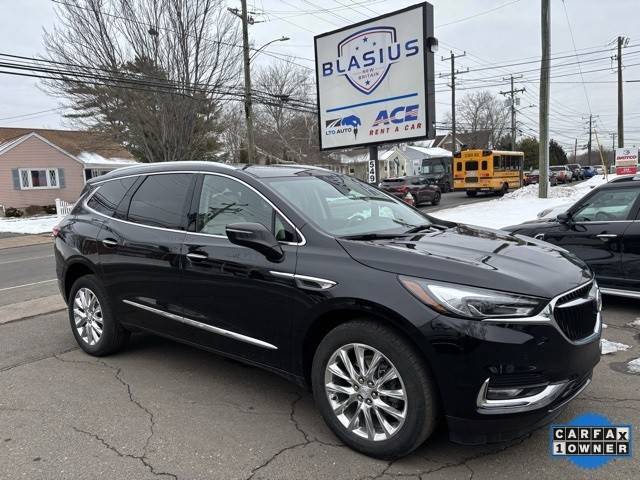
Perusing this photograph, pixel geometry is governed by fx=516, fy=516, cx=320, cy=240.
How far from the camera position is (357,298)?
2910 mm

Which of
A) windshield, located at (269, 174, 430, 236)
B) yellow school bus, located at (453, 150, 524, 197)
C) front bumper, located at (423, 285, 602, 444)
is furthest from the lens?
yellow school bus, located at (453, 150, 524, 197)

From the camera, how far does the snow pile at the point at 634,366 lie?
13.7ft

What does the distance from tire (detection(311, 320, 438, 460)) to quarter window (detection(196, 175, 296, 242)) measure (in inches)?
32.4

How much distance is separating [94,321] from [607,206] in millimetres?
5672

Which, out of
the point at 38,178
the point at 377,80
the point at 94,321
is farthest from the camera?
the point at 38,178

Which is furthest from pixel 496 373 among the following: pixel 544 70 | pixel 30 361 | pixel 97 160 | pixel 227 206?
pixel 97 160

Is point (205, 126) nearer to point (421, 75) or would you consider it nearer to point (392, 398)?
point (421, 75)

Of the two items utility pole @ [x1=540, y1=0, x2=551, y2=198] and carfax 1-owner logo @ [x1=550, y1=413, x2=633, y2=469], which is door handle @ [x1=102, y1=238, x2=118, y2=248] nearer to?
carfax 1-owner logo @ [x1=550, y1=413, x2=633, y2=469]

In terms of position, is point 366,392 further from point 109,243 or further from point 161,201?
point 109,243

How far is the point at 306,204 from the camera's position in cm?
365

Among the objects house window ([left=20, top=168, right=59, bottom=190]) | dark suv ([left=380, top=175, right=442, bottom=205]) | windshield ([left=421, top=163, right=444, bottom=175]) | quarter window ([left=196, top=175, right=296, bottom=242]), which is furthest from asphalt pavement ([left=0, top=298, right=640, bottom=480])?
windshield ([left=421, top=163, right=444, bottom=175])

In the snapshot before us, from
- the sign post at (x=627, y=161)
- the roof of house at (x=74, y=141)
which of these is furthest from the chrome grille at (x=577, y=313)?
the roof of house at (x=74, y=141)

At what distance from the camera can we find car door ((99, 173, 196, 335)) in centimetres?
403

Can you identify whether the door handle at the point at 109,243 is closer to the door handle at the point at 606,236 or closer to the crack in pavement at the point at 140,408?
the crack in pavement at the point at 140,408
